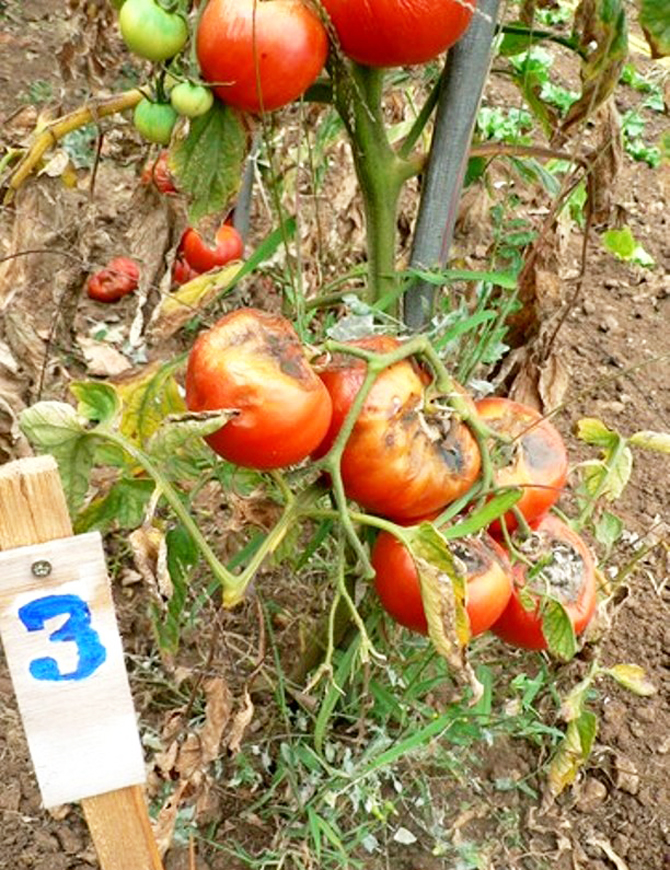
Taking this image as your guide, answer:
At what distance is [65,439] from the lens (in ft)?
2.93

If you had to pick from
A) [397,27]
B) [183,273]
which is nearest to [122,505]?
[397,27]

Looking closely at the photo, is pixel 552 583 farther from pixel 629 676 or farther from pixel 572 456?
pixel 572 456

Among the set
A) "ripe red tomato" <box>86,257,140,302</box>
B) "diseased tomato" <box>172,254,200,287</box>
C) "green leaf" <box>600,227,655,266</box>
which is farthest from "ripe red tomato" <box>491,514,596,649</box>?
"green leaf" <box>600,227,655,266</box>

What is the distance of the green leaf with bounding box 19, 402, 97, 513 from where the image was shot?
87 cm

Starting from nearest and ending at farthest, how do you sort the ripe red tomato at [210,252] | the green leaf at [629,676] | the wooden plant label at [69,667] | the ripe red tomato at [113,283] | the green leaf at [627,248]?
the wooden plant label at [69,667]
the green leaf at [629,676]
the ripe red tomato at [210,252]
the ripe red tomato at [113,283]
the green leaf at [627,248]

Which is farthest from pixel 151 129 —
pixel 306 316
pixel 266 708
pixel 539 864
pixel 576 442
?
pixel 576 442

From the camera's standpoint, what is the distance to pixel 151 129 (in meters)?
0.92

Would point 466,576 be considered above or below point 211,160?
below

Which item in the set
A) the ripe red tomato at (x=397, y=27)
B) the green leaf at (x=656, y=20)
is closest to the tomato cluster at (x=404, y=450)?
the ripe red tomato at (x=397, y=27)

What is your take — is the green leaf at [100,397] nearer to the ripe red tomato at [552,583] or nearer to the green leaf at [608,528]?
the ripe red tomato at [552,583]

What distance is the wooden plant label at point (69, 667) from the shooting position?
2.61 feet

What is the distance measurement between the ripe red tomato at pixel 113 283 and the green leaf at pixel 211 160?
4.40 feet

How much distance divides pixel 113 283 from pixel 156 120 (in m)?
1.48

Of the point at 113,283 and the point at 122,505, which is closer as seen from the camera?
the point at 122,505
